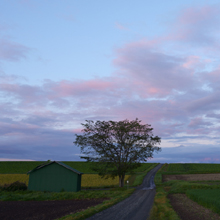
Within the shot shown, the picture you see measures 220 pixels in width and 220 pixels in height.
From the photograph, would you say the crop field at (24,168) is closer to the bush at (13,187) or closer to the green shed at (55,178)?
the green shed at (55,178)

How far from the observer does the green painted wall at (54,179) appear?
155ft

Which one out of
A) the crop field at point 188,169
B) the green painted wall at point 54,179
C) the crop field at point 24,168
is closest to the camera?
the green painted wall at point 54,179

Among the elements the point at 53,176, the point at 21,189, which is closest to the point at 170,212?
the point at 53,176

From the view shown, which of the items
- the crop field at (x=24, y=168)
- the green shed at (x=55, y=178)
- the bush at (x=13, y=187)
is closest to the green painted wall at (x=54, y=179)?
the green shed at (x=55, y=178)

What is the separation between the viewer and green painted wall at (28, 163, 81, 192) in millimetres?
47188

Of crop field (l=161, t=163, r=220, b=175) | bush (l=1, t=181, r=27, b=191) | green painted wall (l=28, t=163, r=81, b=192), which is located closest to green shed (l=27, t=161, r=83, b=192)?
green painted wall (l=28, t=163, r=81, b=192)

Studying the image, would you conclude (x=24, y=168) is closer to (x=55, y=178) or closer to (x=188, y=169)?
(x=55, y=178)

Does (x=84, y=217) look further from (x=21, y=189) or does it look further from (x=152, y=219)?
(x=21, y=189)

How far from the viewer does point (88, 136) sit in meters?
54.7

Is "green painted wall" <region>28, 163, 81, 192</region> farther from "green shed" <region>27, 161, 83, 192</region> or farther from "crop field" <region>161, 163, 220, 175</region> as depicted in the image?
"crop field" <region>161, 163, 220, 175</region>

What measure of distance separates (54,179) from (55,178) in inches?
11.7

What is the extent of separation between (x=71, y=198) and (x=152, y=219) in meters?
20.0

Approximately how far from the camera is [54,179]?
4806 centimetres

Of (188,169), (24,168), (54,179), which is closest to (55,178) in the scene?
(54,179)
